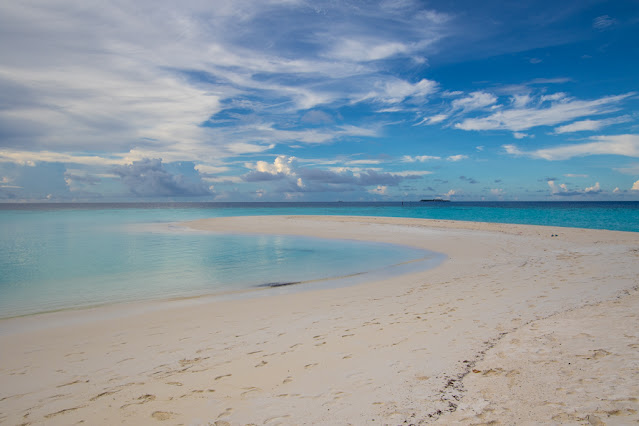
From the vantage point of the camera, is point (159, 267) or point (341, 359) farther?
point (159, 267)

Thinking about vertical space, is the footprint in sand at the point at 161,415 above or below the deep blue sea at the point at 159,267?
above

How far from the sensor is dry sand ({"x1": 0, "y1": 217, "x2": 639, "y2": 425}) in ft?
14.6

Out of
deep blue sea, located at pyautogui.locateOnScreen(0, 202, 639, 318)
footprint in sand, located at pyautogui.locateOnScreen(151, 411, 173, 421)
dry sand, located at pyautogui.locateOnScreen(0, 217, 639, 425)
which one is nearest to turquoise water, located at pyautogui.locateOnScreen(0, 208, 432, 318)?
deep blue sea, located at pyautogui.locateOnScreen(0, 202, 639, 318)

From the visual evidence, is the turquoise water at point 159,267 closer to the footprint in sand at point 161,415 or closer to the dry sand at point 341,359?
the dry sand at point 341,359

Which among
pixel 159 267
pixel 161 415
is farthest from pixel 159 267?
pixel 161 415

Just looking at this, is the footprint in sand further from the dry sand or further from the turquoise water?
the turquoise water

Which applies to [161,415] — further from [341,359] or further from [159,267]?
[159,267]

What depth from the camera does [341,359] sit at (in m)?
6.04

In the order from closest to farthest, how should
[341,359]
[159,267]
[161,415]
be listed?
1. [161,415]
2. [341,359]
3. [159,267]

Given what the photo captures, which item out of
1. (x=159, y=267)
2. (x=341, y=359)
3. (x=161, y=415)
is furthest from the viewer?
(x=159, y=267)

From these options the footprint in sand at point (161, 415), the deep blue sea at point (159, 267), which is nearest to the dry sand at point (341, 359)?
the footprint in sand at point (161, 415)

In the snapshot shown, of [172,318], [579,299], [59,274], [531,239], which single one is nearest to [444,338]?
[579,299]

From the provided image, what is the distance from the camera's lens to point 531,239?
2552 cm

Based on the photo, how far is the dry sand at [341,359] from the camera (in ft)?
14.6
